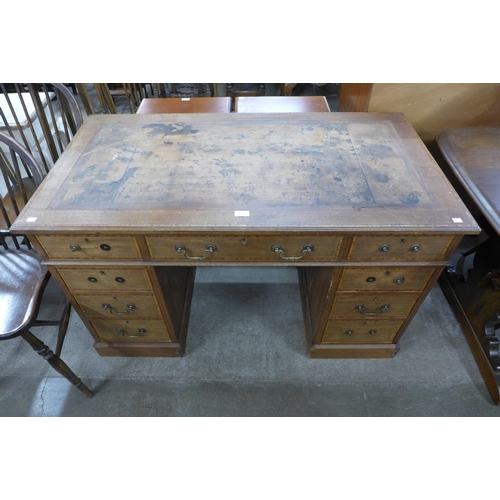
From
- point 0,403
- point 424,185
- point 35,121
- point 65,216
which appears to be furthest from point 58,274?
point 35,121

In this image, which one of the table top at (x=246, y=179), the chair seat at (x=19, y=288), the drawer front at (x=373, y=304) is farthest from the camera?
the drawer front at (x=373, y=304)

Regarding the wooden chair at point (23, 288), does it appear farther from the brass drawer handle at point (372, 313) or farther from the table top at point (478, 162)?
the table top at point (478, 162)

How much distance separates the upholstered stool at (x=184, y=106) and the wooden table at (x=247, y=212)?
343mm

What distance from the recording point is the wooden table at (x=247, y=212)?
0.99 m

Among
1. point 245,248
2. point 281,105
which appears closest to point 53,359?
point 245,248

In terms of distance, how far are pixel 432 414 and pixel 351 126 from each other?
1.28 metres

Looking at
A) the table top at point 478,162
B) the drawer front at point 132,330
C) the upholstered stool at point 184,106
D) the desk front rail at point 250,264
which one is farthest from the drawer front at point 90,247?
the table top at point 478,162

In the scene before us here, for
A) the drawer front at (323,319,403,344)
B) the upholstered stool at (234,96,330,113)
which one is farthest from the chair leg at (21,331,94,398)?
the upholstered stool at (234,96,330,113)

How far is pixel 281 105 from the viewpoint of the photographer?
1.78 metres

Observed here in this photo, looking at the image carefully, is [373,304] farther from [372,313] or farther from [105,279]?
[105,279]

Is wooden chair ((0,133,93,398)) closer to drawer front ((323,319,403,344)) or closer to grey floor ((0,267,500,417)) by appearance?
grey floor ((0,267,500,417))

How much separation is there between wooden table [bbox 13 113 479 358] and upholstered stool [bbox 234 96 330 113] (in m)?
0.32

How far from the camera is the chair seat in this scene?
1129 mm

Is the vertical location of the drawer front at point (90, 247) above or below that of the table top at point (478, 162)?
below
